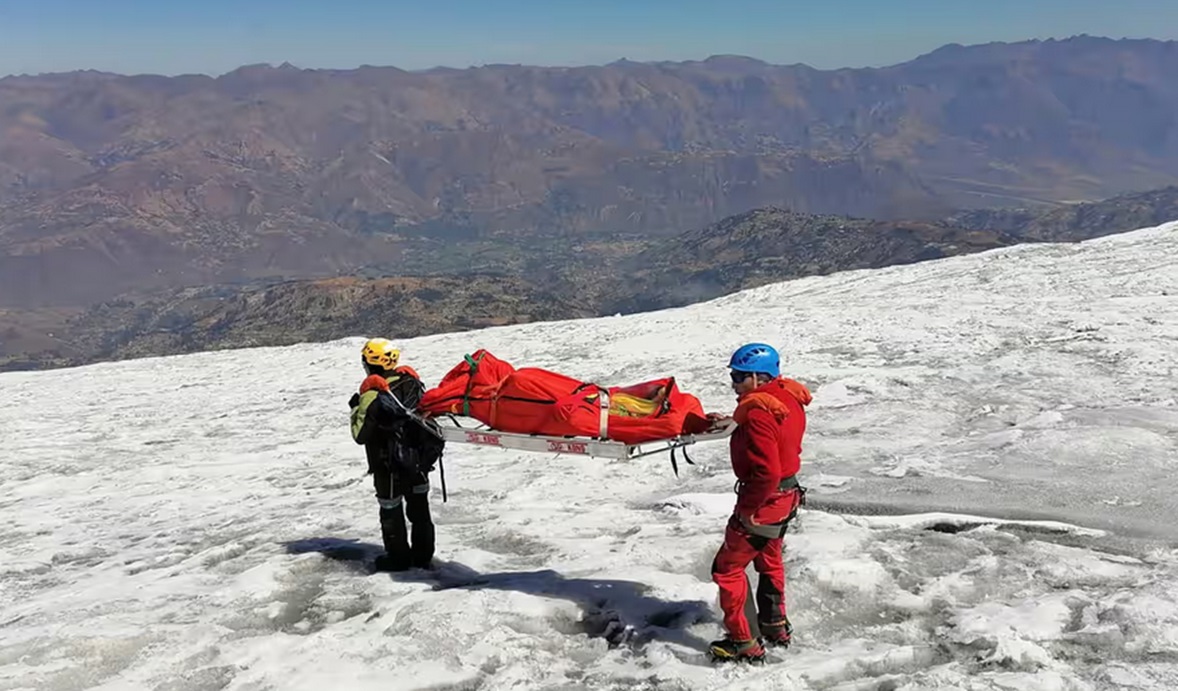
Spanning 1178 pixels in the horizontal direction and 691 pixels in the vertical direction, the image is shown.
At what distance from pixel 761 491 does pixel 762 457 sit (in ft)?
0.92

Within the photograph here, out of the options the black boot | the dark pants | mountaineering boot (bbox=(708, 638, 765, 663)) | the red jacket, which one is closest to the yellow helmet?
the dark pants

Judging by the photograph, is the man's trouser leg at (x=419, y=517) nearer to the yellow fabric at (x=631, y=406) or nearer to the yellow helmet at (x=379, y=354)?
the yellow helmet at (x=379, y=354)

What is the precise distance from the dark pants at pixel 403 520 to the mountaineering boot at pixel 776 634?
3.78m

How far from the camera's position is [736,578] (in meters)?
6.80

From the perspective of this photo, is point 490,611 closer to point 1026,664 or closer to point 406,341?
point 1026,664

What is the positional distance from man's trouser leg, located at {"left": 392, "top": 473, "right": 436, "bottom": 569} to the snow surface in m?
0.30

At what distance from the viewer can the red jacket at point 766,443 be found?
21.4 feet

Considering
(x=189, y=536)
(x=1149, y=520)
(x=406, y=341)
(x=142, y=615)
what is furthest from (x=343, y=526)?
(x=406, y=341)

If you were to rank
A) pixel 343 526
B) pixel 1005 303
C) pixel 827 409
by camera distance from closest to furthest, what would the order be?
pixel 343 526 → pixel 827 409 → pixel 1005 303

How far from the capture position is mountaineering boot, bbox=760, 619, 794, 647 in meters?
6.98

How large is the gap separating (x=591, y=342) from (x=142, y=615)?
51.3ft

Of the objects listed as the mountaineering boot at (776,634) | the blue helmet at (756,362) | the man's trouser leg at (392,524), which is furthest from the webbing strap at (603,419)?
the man's trouser leg at (392,524)

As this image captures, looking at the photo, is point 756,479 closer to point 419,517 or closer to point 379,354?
point 419,517

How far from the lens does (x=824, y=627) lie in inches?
289
